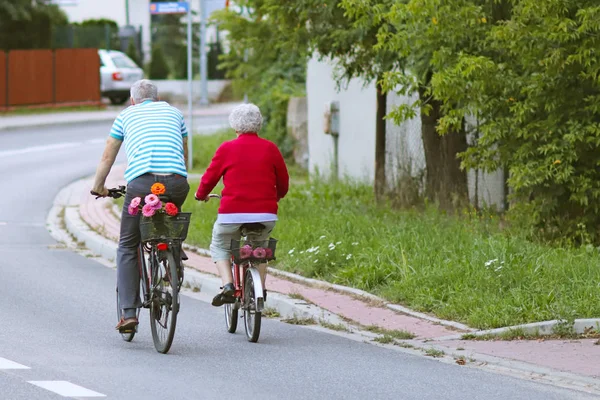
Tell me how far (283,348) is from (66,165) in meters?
16.8

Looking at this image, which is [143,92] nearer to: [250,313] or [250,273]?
[250,273]

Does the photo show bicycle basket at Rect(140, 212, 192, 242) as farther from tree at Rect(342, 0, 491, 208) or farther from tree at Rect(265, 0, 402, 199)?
tree at Rect(265, 0, 402, 199)

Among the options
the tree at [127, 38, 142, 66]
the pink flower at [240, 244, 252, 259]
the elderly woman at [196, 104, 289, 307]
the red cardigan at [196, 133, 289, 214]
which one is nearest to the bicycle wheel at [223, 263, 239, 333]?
the elderly woman at [196, 104, 289, 307]

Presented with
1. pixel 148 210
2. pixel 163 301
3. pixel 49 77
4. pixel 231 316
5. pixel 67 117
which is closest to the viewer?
pixel 148 210

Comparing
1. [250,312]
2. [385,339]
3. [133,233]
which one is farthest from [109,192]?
[385,339]

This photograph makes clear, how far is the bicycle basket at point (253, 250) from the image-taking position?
8.79 m

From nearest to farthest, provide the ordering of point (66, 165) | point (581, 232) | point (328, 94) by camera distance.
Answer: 1. point (581, 232)
2. point (328, 94)
3. point (66, 165)

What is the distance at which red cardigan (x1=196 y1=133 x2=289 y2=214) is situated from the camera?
28.9 feet

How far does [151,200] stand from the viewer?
826 centimetres

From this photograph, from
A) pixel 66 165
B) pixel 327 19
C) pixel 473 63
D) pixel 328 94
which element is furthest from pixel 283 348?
pixel 66 165

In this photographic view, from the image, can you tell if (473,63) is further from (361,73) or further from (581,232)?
(361,73)

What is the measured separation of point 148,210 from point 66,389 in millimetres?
1628

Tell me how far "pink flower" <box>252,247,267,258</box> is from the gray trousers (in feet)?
2.08

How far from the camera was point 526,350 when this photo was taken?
8.40 metres
